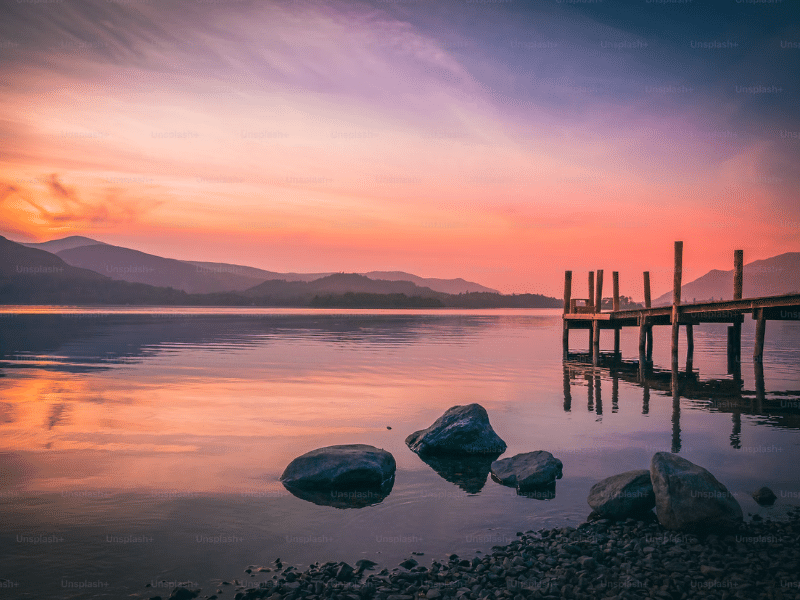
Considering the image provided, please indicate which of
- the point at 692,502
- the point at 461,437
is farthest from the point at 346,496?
the point at 692,502

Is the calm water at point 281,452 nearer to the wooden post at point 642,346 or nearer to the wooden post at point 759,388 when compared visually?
the wooden post at point 759,388

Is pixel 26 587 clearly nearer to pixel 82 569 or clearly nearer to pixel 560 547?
pixel 82 569

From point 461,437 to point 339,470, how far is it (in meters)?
3.90

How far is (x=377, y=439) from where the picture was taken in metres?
15.1

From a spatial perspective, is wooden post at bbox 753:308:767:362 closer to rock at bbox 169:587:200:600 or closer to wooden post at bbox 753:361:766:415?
wooden post at bbox 753:361:766:415

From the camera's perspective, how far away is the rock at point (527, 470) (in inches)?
436

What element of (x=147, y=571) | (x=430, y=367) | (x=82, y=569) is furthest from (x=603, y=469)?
(x=430, y=367)

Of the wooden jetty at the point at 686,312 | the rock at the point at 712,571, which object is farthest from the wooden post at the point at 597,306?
the rock at the point at 712,571

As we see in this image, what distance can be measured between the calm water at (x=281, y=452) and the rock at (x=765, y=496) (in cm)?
14

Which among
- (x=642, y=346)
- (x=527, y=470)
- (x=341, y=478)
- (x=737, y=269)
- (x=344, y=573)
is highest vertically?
(x=737, y=269)

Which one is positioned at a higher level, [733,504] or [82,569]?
[733,504]

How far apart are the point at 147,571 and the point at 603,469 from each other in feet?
31.0

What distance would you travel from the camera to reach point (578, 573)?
702 centimetres

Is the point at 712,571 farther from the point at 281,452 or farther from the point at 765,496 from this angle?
the point at 281,452
